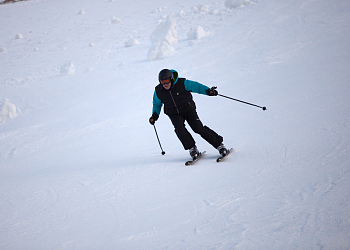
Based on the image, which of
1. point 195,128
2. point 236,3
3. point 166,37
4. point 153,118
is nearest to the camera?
point 195,128

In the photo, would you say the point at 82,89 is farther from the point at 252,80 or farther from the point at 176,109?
the point at 176,109

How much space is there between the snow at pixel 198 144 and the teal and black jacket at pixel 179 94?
33.6 inches

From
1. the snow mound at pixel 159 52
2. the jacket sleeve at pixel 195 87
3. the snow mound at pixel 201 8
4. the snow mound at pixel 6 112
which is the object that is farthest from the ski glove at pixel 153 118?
the snow mound at pixel 201 8

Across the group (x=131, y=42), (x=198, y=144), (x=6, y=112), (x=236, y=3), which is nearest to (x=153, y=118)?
(x=198, y=144)

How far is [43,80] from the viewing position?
11.1 meters

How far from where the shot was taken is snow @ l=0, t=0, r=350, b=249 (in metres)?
2.47

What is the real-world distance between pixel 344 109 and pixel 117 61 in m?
9.48

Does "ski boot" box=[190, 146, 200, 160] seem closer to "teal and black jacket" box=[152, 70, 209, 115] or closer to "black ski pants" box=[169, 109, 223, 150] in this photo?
"black ski pants" box=[169, 109, 223, 150]

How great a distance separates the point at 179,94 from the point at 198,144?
52.9 inches

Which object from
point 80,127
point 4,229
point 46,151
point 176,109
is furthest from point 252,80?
point 4,229

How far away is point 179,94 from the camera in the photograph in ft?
12.3

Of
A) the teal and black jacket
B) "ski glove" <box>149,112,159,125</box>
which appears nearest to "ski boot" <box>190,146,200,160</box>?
the teal and black jacket

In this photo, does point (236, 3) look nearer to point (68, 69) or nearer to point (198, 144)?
point (68, 69)

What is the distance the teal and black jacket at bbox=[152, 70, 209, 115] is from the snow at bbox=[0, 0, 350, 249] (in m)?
0.85
